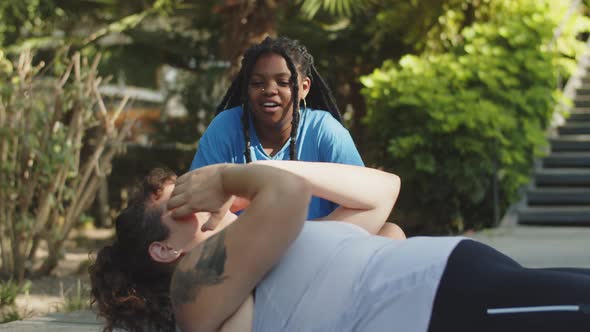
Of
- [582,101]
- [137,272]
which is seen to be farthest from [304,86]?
[582,101]

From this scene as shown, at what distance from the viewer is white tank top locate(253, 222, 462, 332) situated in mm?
2191

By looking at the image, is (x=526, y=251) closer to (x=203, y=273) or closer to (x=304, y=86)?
(x=304, y=86)

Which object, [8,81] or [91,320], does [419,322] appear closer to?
[91,320]

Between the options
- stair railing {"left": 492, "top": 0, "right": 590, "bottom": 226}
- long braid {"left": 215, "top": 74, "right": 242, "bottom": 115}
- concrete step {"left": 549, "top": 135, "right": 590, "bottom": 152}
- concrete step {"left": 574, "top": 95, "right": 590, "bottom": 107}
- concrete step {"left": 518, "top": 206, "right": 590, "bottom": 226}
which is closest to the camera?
long braid {"left": 215, "top": 74, "right": 242, "bottom": 115}

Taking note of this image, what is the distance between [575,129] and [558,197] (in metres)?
1.54

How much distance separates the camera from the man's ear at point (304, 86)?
390 centimetres

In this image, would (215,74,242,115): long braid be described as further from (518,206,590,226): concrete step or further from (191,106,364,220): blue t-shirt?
(518,206,590,226): concrete step

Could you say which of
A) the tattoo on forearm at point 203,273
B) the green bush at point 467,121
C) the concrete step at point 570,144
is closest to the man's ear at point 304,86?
the tattoo on forearm at point 203,273

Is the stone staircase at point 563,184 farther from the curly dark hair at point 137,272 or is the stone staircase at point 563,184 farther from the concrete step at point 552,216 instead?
the curly dark hair at point 137,272

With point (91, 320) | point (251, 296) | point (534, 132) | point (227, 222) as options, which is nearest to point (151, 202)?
point (227, 222)

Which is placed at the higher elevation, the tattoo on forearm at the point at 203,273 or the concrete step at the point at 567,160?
the tattoo on forearm at the point at 203,273

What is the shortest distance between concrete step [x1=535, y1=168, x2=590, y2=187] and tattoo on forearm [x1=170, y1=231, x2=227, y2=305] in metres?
6.78

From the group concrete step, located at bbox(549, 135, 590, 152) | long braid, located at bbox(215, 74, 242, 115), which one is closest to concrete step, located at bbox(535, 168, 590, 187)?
concrete step, located at bbox(549, 135, 590, 152)

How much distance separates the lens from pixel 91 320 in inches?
170
